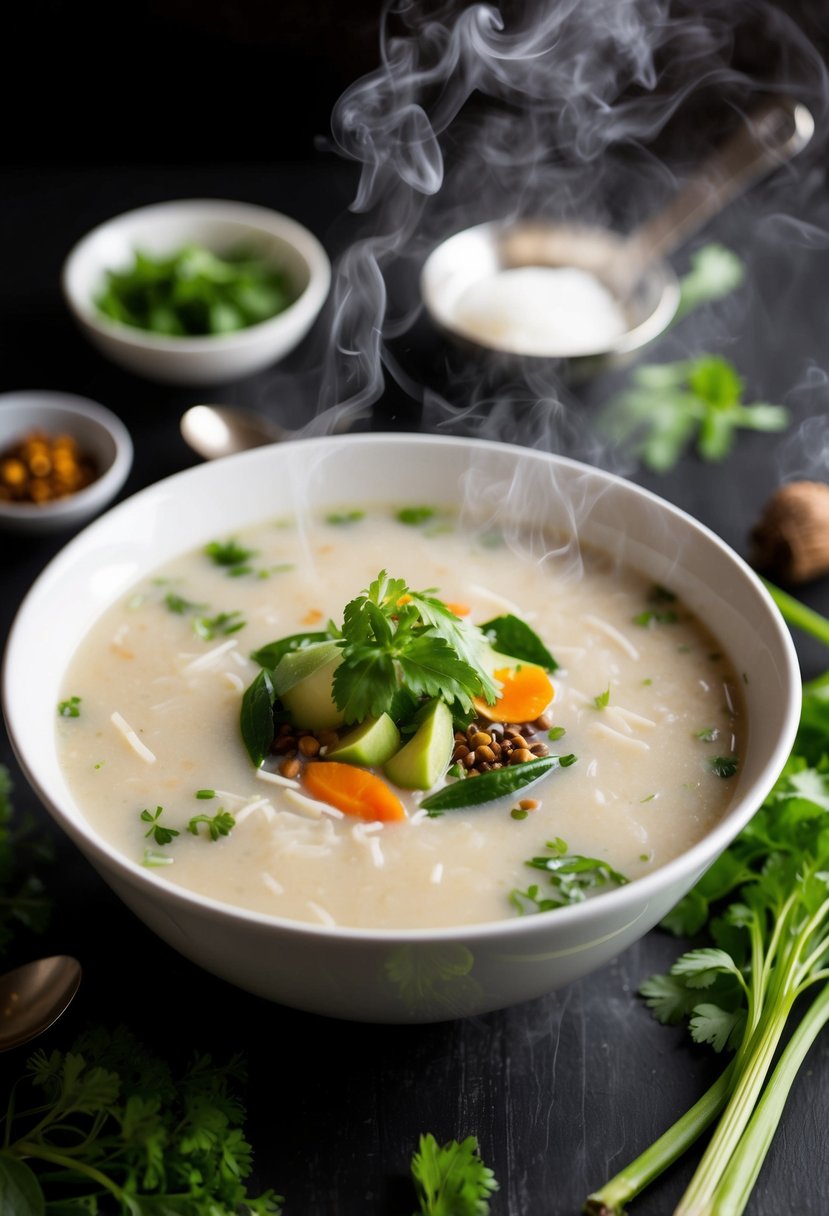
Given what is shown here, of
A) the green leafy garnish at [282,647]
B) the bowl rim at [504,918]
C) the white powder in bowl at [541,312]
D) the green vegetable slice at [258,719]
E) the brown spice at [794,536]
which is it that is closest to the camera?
the bowl rim at [504,918]

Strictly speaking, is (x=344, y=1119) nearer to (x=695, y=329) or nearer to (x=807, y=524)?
(x=807, y=524)

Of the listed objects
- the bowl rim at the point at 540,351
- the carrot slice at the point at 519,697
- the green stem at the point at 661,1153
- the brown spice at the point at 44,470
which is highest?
the carrot slice at the point at 519,697

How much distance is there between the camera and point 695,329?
4.11 m

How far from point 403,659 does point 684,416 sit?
5.76 feet

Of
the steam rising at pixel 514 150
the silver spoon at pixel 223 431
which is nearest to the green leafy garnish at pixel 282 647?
the silver spoon at pixel 223 431

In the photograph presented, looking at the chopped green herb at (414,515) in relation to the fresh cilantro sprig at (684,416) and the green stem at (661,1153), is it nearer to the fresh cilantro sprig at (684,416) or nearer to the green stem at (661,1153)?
the fresh cilantro sprig at (684,416)

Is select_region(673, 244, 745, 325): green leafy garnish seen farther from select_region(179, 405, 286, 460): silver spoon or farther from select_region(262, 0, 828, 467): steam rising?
select_region(179, 405, 286, 460): silver spoon

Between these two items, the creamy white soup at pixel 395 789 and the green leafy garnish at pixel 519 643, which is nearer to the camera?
the creamy white soup at pixel 395 789

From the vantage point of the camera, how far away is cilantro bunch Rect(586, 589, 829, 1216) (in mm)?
1898

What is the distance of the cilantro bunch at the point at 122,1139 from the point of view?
181 cm

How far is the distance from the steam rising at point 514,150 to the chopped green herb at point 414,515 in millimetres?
713

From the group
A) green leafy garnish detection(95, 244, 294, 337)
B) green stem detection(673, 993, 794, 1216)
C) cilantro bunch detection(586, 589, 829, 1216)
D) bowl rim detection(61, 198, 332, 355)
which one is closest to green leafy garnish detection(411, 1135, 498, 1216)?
cilantro bunch detection(586, 589, 829, 1216)

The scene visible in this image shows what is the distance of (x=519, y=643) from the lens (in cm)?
237

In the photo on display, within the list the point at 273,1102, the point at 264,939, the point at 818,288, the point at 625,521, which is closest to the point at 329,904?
the point at 264,939
